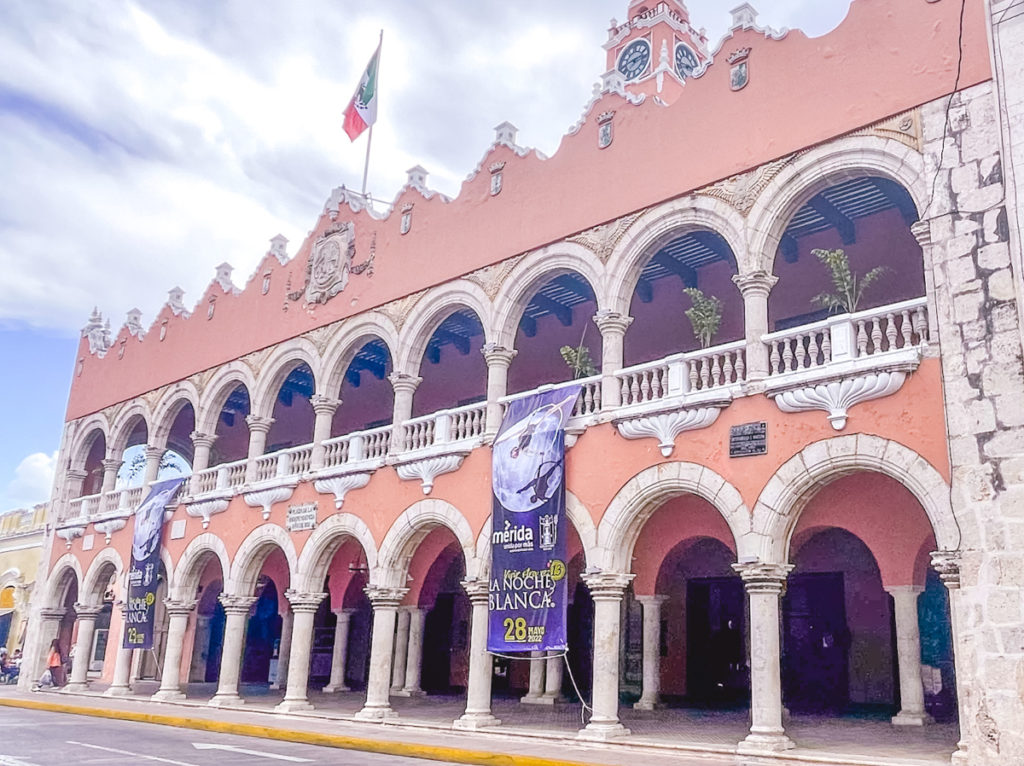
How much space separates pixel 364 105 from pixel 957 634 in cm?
1494

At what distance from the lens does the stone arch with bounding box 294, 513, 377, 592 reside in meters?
16.5

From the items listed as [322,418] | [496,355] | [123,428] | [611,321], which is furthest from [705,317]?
[123,428]

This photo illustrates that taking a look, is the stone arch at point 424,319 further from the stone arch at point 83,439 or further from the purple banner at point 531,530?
the stone arch at point 83,439

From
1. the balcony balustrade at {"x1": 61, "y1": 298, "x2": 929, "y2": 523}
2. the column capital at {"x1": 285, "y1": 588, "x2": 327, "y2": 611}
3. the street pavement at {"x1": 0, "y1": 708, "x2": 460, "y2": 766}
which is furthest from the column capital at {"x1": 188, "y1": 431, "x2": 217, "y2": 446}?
the street pavement at {"x1": 0, "y1": 708, "x2": 460, "y2": 766}

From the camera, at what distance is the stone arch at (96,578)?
21.9 metres

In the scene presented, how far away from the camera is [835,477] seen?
35.7 feet

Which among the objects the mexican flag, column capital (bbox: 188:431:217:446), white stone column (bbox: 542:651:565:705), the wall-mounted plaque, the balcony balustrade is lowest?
white stone column (bbox: 542:651:565:705)

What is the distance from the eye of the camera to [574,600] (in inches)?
693

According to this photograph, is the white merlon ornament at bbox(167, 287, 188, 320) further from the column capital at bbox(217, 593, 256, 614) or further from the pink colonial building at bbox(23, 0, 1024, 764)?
the column capital at bbox(217, 593, 256, 614)

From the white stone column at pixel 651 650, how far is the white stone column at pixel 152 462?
12.5 m

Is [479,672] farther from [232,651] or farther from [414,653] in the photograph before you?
[232,651]

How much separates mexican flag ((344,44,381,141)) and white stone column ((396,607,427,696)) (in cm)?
979

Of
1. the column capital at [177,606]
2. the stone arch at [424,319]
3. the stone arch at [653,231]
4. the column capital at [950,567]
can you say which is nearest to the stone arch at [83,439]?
the column capital at [177,606]

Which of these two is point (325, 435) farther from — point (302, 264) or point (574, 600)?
point (574, 600)
